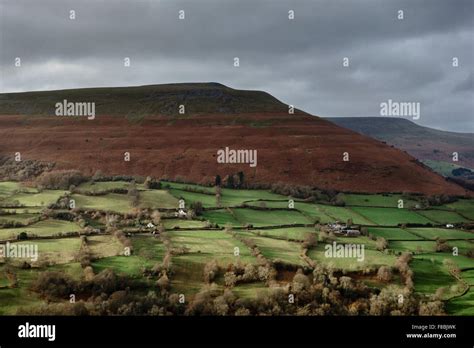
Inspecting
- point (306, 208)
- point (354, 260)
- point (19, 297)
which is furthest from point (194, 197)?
point (19, 297)

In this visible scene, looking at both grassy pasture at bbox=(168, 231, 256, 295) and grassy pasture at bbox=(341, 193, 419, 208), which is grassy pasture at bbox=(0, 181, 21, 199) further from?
grassy pasture at bbox=(341, 193, 419, 208)

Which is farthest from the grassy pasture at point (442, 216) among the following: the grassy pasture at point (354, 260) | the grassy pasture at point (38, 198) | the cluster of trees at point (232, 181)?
the grassy pasture at point (38, 198)

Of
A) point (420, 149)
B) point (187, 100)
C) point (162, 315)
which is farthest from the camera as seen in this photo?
point (420, 149)

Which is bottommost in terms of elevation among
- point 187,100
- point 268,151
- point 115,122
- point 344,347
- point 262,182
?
point 344,347

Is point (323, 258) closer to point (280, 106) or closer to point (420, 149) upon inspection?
point (280, 106)

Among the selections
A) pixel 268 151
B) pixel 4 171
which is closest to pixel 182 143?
pixel 268 151

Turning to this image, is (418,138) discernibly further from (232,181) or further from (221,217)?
(221,217)
